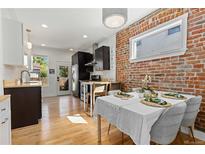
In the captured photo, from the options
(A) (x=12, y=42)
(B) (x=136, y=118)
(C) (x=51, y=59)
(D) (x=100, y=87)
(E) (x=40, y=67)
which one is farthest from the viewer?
(C) (x=51, y=59)

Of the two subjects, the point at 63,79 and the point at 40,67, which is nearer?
the point at 40,67

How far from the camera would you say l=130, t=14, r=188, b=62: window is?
2371mm

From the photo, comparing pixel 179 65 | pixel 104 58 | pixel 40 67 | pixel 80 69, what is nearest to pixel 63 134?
pixel 179 65

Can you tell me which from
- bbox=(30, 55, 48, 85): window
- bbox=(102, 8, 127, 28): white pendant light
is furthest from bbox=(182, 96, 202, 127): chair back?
bbox=(30, 55, 48, 85): window

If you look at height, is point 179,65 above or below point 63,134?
above

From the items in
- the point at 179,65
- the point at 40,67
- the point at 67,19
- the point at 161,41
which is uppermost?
the point at 67,19

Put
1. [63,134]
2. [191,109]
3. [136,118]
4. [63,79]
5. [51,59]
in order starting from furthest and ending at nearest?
[63,79], [51,59], [63,134], [191,109], [136,118]

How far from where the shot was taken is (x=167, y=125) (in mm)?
1319

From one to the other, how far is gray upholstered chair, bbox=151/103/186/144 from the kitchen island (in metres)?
2.48

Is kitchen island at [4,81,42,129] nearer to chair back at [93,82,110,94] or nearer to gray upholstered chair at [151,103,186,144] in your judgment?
chair back at [93,82,110,94]

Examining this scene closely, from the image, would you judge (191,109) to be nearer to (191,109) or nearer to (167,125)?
(191,109)

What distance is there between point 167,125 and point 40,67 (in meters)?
6.40
